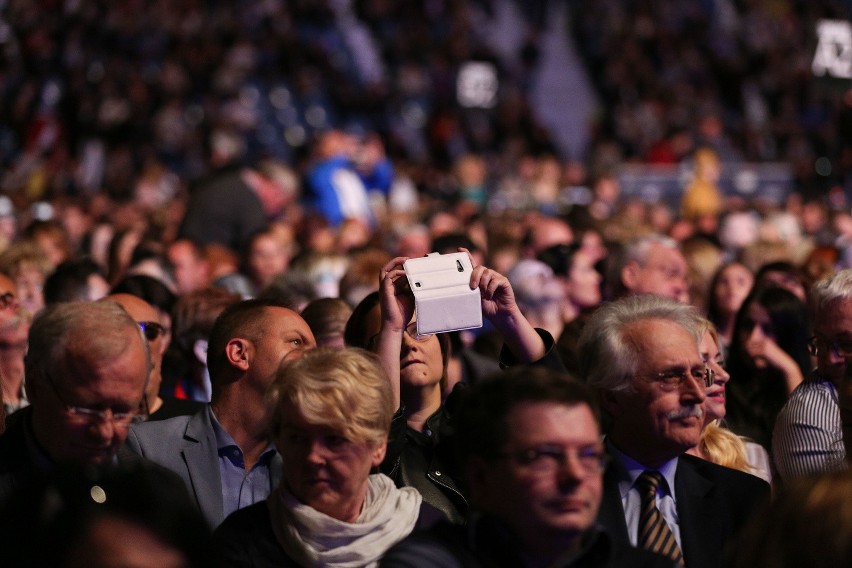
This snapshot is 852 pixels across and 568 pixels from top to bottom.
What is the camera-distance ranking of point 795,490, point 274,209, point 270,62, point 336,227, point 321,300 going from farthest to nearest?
point 270,62, point 336,227, point 274,209, point 321,300, point 795,490

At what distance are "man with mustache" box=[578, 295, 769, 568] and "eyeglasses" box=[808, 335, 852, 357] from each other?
0.85m

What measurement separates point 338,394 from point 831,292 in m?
2.12

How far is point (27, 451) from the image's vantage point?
151 inches

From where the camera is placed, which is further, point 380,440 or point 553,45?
point 553,45

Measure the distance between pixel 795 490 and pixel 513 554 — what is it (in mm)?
775

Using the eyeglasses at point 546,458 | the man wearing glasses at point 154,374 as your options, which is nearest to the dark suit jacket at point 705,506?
the eyeglasses at point 546,458

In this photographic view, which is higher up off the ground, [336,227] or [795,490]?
[795,490]

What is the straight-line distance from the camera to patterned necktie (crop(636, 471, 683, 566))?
12.6 feet

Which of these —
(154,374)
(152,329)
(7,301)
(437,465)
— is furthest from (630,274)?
(7,301)

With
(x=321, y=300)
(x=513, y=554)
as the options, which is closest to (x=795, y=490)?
(x=513, y=554)

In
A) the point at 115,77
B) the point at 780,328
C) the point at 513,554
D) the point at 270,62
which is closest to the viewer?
the point at 513,554

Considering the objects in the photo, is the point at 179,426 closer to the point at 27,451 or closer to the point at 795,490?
the point at 27,451

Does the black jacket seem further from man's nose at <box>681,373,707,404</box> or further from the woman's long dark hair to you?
the woman's long dark hair

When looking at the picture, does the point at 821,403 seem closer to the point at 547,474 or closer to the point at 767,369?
the point at 767,369
